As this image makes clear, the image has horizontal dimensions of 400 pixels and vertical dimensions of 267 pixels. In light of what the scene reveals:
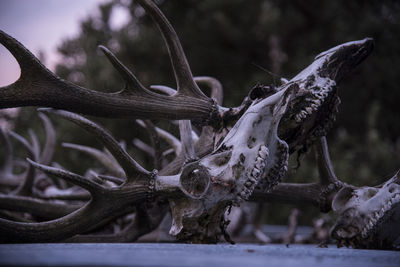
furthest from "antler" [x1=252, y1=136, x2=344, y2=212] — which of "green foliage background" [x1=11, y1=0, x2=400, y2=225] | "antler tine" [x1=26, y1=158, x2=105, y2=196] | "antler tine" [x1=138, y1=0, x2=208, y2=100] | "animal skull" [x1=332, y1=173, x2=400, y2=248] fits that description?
"green foliage background" [x1=11, y1=0, x2=400, y2=225]

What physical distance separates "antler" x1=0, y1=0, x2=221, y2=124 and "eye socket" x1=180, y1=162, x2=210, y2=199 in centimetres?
34

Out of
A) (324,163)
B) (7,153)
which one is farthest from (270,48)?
(324,163)

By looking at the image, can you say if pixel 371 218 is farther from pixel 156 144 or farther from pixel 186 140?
pixel 156 144

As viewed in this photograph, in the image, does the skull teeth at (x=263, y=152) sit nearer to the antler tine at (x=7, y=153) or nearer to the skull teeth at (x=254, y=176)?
the skull teeth at (x=254, y=176)

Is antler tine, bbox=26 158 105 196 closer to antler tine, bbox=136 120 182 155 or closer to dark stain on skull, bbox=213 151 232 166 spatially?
dark stain on skull, bbox=213 151 232 166

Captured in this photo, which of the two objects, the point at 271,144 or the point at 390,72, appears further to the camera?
the point at 390,72

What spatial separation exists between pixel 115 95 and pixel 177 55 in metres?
0.33

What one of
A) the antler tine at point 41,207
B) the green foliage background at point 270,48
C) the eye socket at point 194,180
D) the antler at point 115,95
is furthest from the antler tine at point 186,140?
the green foliage background at point 270,48

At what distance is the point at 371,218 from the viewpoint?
161cm

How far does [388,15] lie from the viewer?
296 inches

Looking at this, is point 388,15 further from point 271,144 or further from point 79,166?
point 271,144

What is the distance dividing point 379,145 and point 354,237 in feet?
16.8

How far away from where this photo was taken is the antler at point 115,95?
1457mm

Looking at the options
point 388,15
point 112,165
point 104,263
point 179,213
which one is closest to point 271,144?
point 179,213
